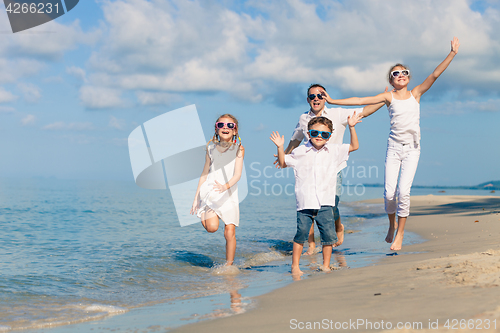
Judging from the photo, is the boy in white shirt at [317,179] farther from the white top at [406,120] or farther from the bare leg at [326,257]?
the white top at [406,120]

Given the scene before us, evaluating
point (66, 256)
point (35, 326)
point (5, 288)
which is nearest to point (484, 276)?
point (35, 326)

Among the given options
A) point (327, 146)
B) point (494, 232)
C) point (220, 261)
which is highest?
point (327, 146)

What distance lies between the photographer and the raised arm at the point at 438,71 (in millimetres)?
5613

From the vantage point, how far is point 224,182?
233 inches

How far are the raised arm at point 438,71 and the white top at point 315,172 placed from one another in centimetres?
170

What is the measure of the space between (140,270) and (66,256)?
6.84ft

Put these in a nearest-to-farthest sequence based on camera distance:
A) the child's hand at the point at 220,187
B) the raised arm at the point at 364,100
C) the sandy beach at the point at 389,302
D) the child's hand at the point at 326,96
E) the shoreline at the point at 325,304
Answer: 1. the sandy beach at the point at 389,302
2. the shoreline at the point at 325,304
3. the raised arm at the point at 364,100
4. the child's hand at the point at 326,96
5. the child's hand at the point at 220,187

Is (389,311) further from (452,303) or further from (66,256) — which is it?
(66,256)

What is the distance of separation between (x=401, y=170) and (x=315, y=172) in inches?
63.2

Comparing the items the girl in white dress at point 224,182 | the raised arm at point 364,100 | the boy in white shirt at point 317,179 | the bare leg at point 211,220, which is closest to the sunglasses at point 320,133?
the boy in white shirt at point 317,179

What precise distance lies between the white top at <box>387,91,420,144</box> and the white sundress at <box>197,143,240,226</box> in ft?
7.71

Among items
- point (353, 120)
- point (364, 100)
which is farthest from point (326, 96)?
point (353, 120)

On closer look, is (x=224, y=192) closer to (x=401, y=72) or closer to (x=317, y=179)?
(x=317, y=179)

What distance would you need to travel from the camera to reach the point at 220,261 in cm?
716
